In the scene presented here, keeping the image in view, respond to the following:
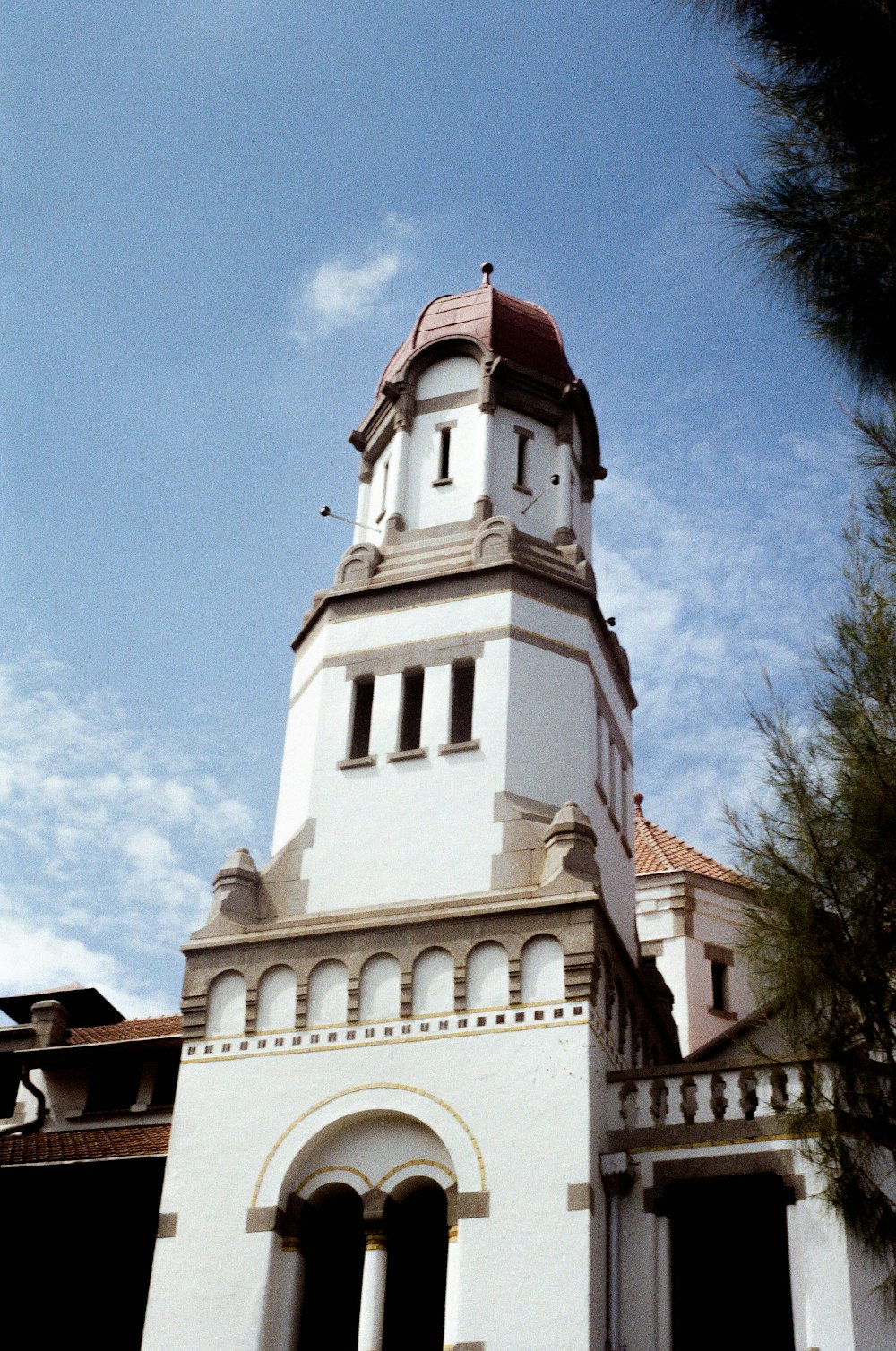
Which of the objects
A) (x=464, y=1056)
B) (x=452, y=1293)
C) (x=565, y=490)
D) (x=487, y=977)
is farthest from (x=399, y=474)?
(x=452, y=1293)

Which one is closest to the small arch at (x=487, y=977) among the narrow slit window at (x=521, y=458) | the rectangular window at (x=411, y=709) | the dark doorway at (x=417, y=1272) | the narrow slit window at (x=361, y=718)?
the dark doorway at (x=417, y=1272)

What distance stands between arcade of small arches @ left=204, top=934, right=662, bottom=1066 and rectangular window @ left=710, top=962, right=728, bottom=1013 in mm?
9881

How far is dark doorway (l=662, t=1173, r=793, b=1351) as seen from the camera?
65.5 ft

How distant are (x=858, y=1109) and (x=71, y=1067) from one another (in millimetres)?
16020

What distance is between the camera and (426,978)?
72.8 ft

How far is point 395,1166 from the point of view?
2122cm

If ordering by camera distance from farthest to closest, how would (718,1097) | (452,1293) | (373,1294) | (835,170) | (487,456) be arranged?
(487,456), (718,1097), (373,1294), (452,1293), (835,170)

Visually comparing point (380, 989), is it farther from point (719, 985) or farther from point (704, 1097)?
point (719, 985)

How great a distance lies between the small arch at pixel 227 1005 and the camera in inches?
896

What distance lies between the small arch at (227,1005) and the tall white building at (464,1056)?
0.04 meters

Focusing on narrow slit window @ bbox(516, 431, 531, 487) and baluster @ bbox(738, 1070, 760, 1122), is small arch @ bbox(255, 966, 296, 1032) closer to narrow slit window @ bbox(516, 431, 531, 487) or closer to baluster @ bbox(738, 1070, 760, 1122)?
baluster @ bbox(738, 1070, 760, 1122)

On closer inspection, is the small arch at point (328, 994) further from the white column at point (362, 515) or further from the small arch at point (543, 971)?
the white column at point (362, 515)

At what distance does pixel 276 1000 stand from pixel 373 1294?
409 centimetres

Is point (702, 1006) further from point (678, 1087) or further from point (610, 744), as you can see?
point (678, 1087)
